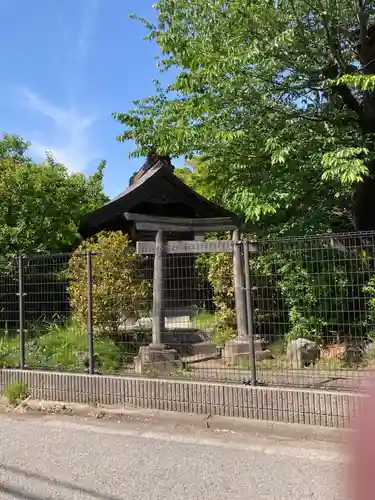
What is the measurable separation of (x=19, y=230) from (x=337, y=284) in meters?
6.44

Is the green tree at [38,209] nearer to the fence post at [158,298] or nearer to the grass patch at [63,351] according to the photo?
the grass patch at [63,351]

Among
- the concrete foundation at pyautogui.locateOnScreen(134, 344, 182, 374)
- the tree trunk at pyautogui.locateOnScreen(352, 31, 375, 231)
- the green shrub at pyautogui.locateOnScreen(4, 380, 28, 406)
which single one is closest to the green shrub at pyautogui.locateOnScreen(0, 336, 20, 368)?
the green shrub at pyautogui.locateOnScreen(4, 380, 28, 406)

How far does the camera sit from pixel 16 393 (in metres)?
7.18

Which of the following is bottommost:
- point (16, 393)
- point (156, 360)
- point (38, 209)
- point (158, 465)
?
point (158, 465)

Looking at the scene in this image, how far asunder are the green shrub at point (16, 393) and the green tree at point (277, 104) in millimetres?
4126

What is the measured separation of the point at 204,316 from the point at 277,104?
13.3 ft

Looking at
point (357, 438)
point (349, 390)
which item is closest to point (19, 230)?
point (349, 390)

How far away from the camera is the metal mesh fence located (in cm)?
602

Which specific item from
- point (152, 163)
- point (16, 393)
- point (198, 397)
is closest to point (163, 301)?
point (198, 397)

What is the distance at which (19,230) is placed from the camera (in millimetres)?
10305

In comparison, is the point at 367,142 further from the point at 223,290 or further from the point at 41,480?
the point at 41,480

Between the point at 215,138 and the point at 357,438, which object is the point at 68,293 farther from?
the point at 357,438

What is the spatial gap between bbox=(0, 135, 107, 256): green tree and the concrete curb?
11.4 ft

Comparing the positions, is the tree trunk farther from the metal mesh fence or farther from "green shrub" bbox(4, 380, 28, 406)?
"green shrub" bbox(4, 380, 28, 406)
